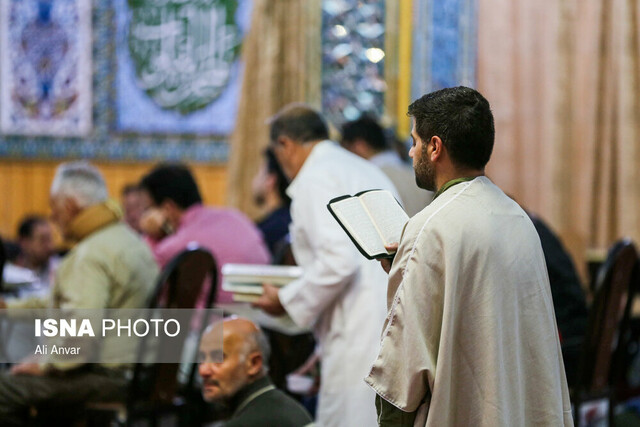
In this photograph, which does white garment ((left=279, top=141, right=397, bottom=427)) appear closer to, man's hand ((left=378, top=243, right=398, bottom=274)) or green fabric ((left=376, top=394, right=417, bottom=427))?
man's hand ((left=378, top=243, right=398, bottom=274))

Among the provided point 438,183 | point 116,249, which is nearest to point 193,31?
point 116,249

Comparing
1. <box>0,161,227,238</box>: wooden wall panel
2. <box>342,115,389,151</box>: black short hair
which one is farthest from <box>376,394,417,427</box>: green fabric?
<box>0,161,227,238</box>: wooden wall panel

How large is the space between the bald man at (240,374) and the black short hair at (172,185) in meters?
1.41

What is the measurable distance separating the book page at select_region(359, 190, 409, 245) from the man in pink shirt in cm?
198

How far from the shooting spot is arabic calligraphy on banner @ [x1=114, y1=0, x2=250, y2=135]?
8680mm

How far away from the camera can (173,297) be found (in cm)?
331

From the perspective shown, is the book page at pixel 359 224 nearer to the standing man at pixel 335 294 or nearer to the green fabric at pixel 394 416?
the green fabric at pixel 394 416

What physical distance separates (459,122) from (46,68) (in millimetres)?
7557

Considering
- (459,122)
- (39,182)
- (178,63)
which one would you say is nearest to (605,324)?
Answer: (459,122)

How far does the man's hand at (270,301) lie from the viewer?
2998 millimetres

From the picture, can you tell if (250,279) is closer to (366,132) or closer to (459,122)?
(459,122)

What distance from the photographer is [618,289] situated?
3.41 m

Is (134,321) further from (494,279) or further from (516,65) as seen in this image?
(516,65)

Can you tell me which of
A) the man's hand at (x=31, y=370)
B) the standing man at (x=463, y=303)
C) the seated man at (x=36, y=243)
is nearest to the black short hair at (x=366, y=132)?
the man's hand at (x=31, y=370)
